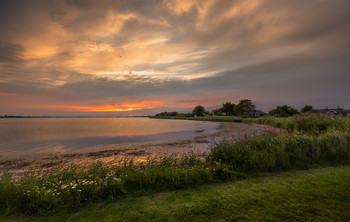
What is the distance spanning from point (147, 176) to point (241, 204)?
3174mm

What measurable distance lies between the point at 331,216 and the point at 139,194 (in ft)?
16.7

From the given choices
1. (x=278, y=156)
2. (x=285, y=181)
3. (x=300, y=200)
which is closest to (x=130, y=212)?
(x=300, y=200)

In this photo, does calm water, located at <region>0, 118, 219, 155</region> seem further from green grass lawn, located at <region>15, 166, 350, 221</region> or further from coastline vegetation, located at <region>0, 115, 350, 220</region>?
green grass lawn, located at <region>15, 166, 350, 221</region>

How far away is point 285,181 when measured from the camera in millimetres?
5504

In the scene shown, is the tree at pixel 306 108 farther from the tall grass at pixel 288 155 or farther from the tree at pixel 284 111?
the tall grass at pixel 288 155

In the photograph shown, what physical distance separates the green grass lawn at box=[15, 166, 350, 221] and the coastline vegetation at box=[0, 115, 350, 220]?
378 mm

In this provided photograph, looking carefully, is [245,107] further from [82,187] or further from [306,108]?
[82,187]

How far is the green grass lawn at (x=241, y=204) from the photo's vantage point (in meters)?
3.64

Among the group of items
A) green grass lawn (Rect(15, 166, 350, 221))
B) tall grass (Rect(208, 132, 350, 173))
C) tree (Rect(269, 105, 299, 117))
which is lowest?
green grass lawn (Rect(15, 166, 350, 221))

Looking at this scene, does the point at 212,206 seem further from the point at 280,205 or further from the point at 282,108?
the point at 282,108

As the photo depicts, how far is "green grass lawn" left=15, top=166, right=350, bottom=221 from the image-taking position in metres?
3.64

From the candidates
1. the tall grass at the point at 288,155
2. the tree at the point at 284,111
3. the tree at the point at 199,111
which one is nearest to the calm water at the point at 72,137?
the tall grass at the point at 288,155

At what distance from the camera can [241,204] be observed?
13.6 feet

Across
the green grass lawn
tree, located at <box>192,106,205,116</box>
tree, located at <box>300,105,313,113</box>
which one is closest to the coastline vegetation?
the green grass lawn
